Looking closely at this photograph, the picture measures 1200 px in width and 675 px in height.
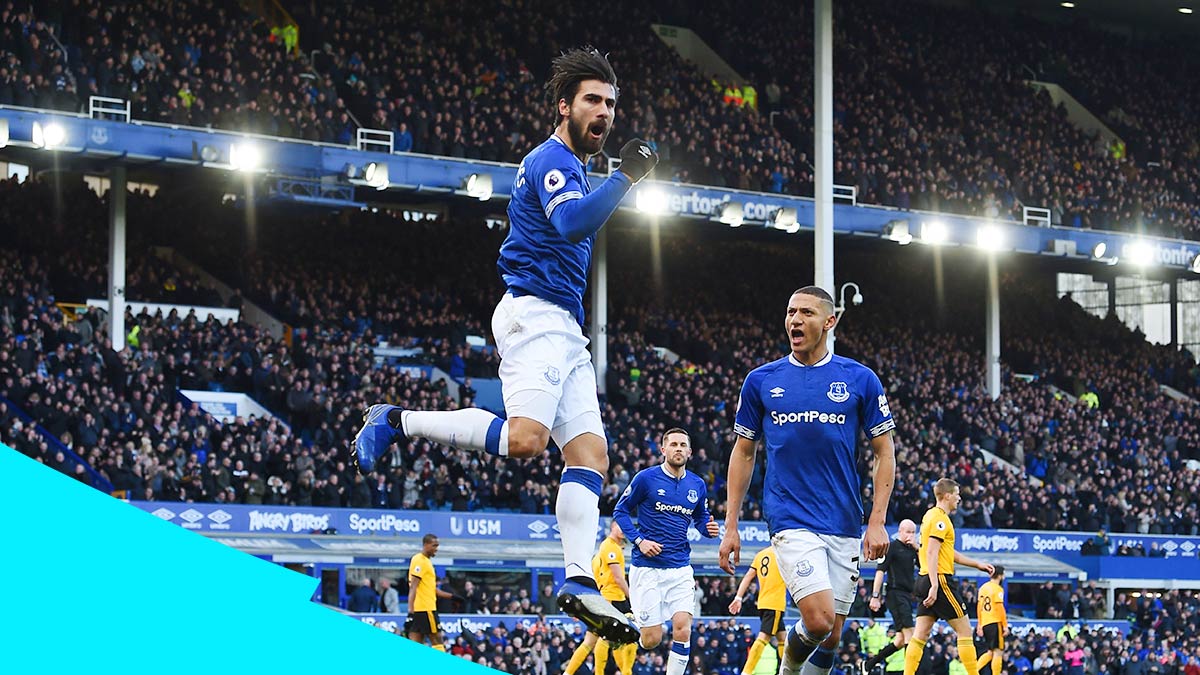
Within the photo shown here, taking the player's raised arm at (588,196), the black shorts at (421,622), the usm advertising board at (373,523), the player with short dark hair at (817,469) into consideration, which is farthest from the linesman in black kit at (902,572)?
the player's raised arm at (588,196)

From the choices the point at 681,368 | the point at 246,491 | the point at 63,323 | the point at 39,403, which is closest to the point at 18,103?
the point at 63,323

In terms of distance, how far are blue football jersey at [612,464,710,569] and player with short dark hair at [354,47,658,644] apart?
284 inches

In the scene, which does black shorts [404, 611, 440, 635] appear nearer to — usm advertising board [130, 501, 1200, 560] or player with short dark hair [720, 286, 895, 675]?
usm advertising board [130, 501, 1200, 560]

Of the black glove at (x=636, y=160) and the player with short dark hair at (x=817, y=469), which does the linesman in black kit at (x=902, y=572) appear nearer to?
the player with short dark hair at (x=817, y=469)

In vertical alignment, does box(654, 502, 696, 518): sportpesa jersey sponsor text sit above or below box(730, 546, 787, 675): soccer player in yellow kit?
above

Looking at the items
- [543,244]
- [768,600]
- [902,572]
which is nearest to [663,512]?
[768,600]

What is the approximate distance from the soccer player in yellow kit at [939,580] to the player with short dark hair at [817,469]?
6.70 metres

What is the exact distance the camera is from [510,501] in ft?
99.7

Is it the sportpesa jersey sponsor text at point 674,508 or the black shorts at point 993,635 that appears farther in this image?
the black shorts at point 993,635

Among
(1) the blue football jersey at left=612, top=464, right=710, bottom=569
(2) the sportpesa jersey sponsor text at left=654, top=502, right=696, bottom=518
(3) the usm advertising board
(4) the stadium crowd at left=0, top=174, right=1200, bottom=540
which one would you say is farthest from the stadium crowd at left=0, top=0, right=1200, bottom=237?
(2) the sportpesa jersey sponsor text at left=654, top=502, right=696, bottom=518

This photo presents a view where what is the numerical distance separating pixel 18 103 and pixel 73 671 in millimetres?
25454

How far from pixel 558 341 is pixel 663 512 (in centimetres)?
776

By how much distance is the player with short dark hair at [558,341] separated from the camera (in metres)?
7.85

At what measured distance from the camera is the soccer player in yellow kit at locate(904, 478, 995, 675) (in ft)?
55.8
